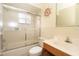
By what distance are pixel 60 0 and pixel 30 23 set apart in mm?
457

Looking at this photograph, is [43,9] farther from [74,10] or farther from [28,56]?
[28,56]

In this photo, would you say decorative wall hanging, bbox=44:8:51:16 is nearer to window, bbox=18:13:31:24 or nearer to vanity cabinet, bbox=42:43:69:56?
window, bbox=18:13:31:24

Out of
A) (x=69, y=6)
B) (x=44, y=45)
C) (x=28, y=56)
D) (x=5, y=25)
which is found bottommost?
(x=28, y=56)

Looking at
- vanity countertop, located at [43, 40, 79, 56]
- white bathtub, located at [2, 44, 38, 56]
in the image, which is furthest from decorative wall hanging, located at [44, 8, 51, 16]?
white bathtub, located at [2, 44, 38, 56]

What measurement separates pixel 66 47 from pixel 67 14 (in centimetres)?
39

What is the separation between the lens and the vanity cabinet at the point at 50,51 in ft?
3.59

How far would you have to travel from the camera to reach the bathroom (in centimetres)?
114

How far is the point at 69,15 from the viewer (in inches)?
45.6

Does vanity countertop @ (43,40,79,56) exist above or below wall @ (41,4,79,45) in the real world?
below

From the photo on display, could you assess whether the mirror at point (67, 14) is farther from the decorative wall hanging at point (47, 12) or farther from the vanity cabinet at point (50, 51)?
the vanity cabinet at point (50, 51)

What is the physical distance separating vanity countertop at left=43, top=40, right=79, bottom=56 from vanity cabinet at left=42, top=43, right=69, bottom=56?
0.03 m

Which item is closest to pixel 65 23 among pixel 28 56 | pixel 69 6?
pixel 69 6

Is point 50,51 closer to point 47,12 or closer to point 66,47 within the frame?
point 66,47

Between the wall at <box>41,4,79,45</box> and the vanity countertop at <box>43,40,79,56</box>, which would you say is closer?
the vanity countertop at <box>43,40,79,56</box>
